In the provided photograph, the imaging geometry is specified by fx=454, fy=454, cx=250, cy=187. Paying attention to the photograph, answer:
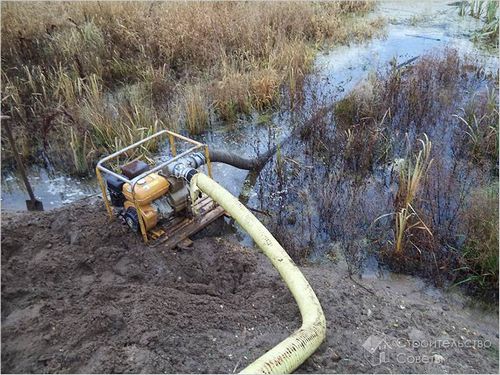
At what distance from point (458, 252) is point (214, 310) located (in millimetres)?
2229

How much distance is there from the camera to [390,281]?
13.0ft

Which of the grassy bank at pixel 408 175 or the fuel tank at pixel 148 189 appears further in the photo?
the grassy bank at pixel 408 175

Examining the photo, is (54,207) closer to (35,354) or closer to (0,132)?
(0,132)

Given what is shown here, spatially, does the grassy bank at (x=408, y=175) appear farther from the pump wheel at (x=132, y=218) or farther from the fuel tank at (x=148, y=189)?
the pump wheel at (x=132, y=218)

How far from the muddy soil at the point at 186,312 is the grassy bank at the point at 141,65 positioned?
1.86 m

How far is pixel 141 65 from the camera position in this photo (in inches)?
274

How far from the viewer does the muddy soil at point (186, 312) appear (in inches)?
115

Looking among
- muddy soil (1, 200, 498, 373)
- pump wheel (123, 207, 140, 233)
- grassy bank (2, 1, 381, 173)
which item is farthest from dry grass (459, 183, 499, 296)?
grassy bank (2, 1, 381, 173)

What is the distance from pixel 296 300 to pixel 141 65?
5.08 metres

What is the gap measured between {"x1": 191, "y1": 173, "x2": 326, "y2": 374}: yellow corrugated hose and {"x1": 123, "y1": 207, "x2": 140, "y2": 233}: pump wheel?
0.58 m

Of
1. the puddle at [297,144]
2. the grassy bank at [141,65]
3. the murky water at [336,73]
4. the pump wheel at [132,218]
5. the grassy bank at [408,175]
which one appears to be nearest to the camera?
the pump wheel at [132,218]

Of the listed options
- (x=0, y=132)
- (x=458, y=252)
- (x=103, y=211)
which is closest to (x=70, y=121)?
(x=0, y=132)

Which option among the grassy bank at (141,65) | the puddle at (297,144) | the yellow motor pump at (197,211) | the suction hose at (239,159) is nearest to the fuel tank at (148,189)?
the yellow motor pump at (197,211)

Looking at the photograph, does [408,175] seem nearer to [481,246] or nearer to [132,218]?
[481,246]
